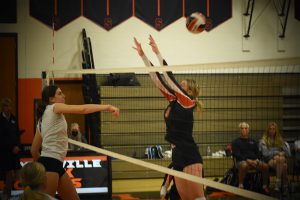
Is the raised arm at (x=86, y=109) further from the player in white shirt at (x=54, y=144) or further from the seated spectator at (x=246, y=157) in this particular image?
the seated spectator at (x=246, y=157)

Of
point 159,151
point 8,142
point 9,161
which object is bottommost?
point 159,151

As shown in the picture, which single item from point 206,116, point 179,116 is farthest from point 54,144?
point 206,116

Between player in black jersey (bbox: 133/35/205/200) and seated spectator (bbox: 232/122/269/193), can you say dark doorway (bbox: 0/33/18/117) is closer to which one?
seated spectator (bbox: 232/122/269/193)

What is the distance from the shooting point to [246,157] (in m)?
8.52

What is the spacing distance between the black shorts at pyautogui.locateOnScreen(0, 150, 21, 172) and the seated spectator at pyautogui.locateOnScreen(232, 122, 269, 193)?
385 cm

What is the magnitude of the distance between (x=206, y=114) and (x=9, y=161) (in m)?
5.04

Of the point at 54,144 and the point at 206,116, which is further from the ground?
the point at 54,144

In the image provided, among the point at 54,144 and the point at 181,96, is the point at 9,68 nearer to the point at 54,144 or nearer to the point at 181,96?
the point at 54,144

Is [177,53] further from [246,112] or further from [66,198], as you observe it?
[66,198]

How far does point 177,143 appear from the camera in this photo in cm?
517

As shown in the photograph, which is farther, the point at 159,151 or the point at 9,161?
the point at 159,151

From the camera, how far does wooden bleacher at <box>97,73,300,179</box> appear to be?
11.3 meters

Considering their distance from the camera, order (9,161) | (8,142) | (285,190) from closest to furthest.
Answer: (285,190)
(9,161)
(8,142)

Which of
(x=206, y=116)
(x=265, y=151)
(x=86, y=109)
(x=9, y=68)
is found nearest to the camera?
(x=86, y=109)
